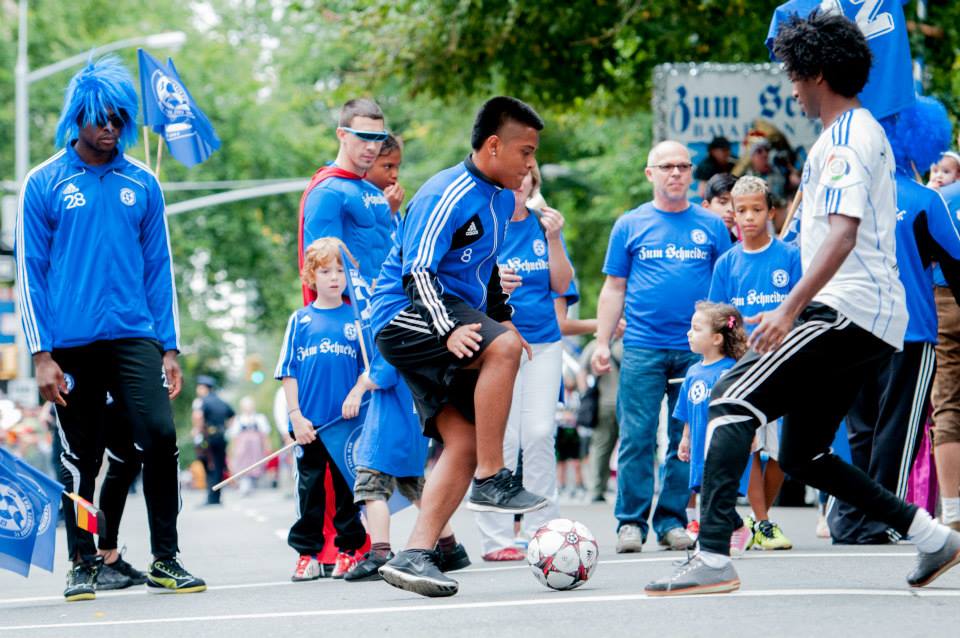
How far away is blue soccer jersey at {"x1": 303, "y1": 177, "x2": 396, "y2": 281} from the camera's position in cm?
880

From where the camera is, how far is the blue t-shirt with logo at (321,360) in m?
8.91

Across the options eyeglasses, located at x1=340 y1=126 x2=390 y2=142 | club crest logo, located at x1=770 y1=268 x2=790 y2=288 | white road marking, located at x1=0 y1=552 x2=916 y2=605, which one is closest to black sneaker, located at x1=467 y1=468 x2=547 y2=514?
white road marking, located at x1=0 y1=552 x2=916 y2=605

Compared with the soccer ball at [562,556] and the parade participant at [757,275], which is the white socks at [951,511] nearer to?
the parade participant at [757,275]

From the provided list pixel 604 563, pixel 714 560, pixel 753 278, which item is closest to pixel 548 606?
pixel 714 560

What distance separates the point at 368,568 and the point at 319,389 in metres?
1.02

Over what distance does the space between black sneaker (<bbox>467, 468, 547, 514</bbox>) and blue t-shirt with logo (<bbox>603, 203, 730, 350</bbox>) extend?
3.02 meters

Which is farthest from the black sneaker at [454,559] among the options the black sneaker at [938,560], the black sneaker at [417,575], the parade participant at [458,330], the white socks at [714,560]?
the black sneaker at [938,560]

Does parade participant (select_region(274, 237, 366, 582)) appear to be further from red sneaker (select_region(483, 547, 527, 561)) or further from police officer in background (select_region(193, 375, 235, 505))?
police officer in background (select_region(193, 375, 235, 505))

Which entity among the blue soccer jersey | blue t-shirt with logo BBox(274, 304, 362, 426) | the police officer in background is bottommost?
Answer: the police officer in background

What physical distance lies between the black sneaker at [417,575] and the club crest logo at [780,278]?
11.2 ft

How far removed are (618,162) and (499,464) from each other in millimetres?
21241

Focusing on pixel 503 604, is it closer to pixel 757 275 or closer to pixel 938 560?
pixel 938 560

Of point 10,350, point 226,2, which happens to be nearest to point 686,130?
point 10,350

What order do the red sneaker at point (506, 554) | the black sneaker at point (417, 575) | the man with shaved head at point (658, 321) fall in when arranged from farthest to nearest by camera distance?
the man with shaved head at point (658, 321)
the red sneaker at point (506, 554)
the black sneaker at point (417, 575)
